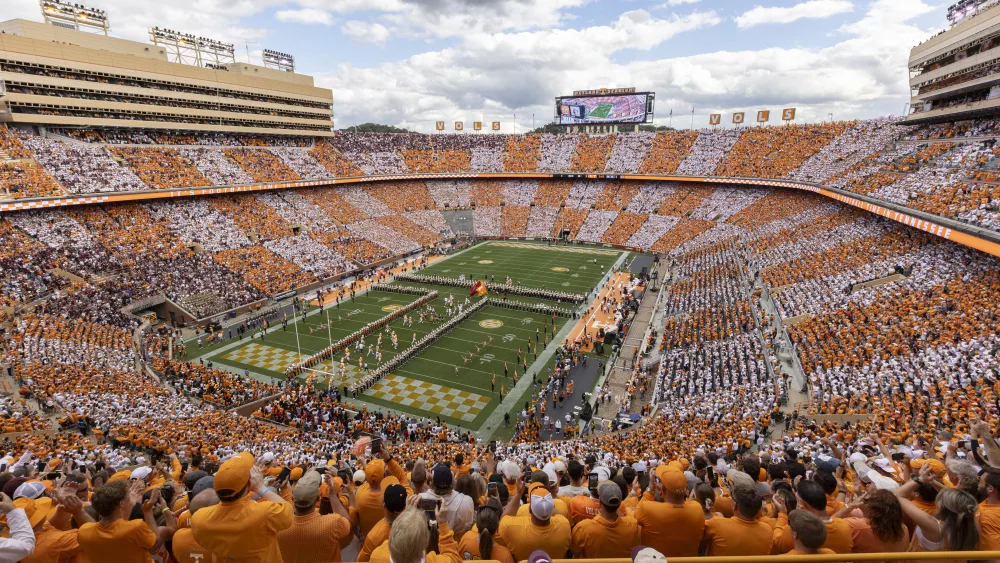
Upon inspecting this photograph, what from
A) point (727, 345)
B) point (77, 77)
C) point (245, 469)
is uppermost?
point (77, 77)

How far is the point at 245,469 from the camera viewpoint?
350 cm

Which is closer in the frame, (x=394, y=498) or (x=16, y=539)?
(x=16, y=539)

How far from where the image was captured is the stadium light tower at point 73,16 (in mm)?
42656

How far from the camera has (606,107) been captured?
7400cm

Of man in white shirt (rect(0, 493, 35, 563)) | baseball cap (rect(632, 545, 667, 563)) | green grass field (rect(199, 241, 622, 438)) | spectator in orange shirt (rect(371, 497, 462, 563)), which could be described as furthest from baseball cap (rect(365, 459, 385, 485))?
green grass field (rect(199, 241, 622, 438))

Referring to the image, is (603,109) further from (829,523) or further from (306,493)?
(306,493)

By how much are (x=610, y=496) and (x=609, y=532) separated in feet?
1.24

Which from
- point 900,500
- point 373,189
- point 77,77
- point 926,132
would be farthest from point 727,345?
point 77,77

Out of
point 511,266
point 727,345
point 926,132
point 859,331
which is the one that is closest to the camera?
point 859,331

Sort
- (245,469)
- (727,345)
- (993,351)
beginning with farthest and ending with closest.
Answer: (727,345) < (993,351) < (245,469)

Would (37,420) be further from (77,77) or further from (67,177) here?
(77,77)

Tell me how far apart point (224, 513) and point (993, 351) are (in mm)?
20891

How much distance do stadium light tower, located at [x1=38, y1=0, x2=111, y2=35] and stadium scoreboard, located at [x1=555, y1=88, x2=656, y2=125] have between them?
57352mm

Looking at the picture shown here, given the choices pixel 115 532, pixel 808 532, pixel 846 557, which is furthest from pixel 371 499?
pixel 846 557
